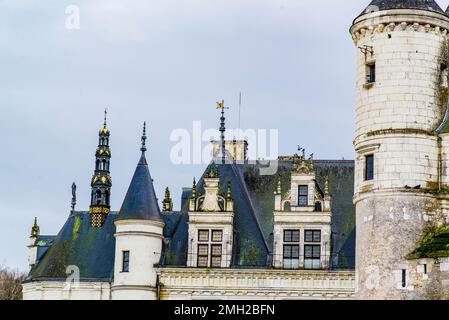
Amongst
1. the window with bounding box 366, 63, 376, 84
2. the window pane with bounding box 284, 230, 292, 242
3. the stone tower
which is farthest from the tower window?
the window pane with bounding box 284, 230, 292, 242

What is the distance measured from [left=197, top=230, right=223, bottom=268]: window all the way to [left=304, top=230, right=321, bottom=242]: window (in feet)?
9.91

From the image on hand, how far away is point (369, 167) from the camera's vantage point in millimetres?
36781

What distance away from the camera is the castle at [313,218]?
35.7m

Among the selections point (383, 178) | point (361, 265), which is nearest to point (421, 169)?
point (383, 178)

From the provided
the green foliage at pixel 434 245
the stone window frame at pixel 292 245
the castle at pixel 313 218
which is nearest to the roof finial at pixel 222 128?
the castle at pixel 313 218

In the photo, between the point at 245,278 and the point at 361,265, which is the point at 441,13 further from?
the point at 245,278

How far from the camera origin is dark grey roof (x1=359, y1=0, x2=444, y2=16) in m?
36.7

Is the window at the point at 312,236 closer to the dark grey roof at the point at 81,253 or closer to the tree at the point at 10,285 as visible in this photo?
the dark grey roof at the point at 81,253

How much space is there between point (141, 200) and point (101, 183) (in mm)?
3827

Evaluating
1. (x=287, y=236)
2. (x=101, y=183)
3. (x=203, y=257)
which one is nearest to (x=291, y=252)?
(x=287, y=236)

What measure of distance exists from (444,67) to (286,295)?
9690 millimetres

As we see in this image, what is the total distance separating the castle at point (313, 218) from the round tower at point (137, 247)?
5 centimetres

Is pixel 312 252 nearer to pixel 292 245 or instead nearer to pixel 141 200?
pixel 292 245

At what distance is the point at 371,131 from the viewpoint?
1438 inches
